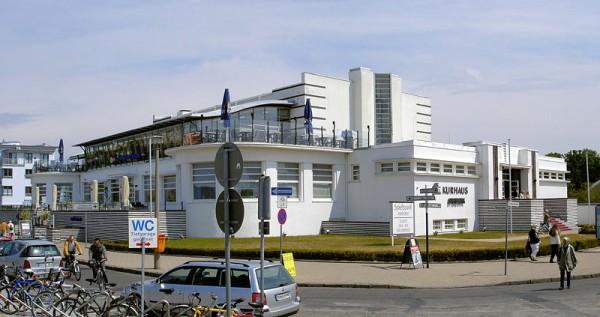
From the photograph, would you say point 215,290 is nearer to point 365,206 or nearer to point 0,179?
point 365,206

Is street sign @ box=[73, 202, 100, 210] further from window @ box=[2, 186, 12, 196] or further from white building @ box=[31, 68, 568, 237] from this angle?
window @ box=[2, 186, 12, 196]

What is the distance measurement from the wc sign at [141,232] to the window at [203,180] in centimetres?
2526

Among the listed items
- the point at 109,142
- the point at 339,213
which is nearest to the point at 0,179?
the point at 109,142

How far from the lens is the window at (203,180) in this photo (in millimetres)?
37375

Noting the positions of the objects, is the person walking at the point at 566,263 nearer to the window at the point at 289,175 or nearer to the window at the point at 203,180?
the window at the point at 289,175

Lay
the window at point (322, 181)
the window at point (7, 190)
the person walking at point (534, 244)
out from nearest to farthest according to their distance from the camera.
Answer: the person walking at point (534, 244) → the window at point (322, 181) → the window at point (7, 190)

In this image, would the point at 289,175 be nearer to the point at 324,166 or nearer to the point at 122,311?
the point at 324,166

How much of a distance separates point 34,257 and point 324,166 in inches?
867

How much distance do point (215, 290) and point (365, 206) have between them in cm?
2816

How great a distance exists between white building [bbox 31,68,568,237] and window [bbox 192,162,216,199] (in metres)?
0.06

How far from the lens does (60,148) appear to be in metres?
68.0

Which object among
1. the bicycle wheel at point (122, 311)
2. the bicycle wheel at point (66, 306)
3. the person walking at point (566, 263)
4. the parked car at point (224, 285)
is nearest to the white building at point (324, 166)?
the person walking at point (566, 263)

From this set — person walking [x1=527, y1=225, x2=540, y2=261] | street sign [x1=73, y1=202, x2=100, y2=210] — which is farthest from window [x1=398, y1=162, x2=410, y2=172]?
street sign [x1=73, y1=202, x2=100, y2=210]

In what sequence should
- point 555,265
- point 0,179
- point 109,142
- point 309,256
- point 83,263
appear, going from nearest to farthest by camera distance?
point 555,265 → point 309,256 → point 83,263 → point 109,142 → point 0,179
